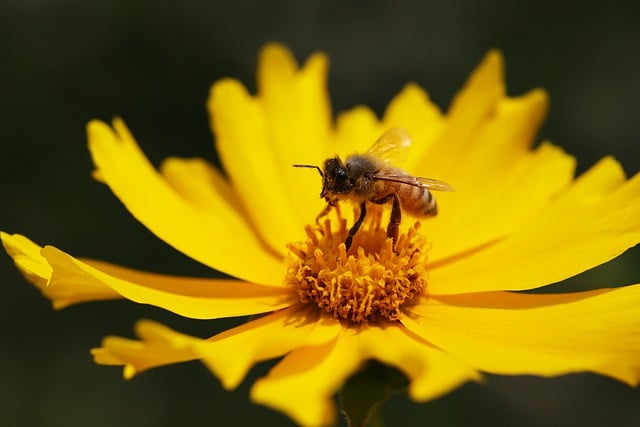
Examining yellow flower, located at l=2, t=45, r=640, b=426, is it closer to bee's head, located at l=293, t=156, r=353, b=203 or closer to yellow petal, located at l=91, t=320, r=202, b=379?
yellow petal, located at l=91, t=320, r=202, b=379

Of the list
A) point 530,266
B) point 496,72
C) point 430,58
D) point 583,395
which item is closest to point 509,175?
point 496,72

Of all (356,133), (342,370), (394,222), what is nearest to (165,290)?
(394,222)

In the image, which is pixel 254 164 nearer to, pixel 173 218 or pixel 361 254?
pixel 173 218

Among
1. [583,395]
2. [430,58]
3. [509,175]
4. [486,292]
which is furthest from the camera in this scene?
[430,58]

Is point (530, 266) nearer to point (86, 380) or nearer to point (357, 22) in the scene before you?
point (86, 380)

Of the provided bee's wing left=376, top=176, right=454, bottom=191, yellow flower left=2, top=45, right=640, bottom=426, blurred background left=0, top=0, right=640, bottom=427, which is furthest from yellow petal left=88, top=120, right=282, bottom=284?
blurred background left=0, top=0, right=640, bottom=427

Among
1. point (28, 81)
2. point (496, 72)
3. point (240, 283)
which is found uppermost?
point (28, 81)
